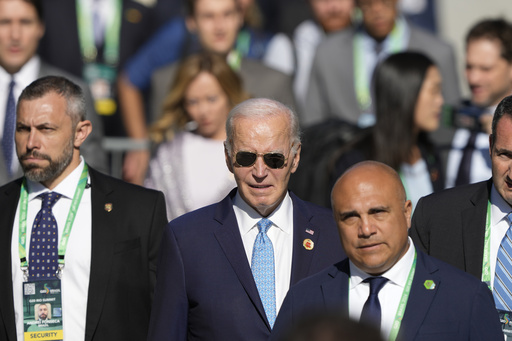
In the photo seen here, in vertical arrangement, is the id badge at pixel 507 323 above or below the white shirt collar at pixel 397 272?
below

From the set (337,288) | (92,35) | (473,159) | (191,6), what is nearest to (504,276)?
(337,288)

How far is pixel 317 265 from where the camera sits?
4715 mm

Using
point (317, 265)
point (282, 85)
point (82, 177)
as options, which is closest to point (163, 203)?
point (82, 177)

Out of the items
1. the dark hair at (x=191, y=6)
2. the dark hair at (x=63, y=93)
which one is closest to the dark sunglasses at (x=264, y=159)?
the dark hair at (x=63, y=93)

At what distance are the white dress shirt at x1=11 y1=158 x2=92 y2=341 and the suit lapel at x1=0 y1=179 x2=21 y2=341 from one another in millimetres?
28

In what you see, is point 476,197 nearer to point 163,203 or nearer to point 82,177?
point 163,203

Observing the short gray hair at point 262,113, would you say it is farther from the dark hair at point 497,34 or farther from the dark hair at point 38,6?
the dark hair at point 38,6

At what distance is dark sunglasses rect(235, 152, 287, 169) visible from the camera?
4711 millimetres

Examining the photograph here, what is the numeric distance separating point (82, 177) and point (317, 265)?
4.88ft

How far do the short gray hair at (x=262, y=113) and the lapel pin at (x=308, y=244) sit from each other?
0.44 meters

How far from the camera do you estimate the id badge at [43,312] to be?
5105 mm

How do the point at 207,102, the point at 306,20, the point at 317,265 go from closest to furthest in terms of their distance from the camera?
the point at 317,265
the point at 207,102
the point at 306,20

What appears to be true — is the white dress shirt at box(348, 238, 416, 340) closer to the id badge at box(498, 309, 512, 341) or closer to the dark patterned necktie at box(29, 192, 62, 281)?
the id badge at box(498, 309, 512, 341)

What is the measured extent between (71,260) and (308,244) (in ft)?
4.21
